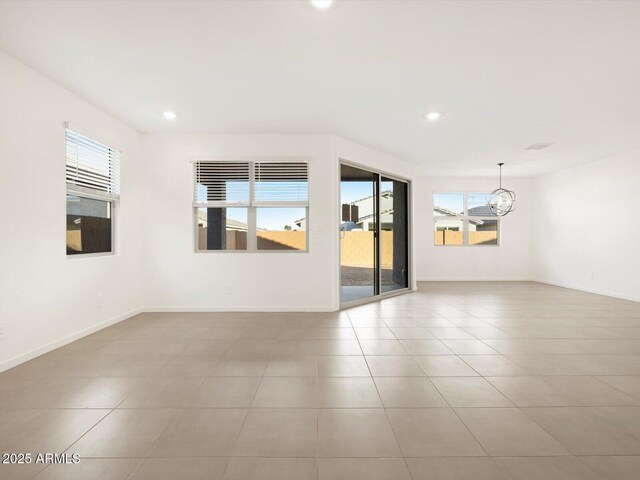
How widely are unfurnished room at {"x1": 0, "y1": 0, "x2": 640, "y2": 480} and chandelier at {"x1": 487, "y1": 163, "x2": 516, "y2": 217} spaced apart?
1660mm

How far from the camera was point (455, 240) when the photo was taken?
27.7 ft

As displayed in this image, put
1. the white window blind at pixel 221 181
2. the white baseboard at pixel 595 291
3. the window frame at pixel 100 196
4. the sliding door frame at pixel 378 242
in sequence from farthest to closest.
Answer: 1. the white baseboard at pixel 595 291
2. the sliding door frame at pixel 378 242
3. the white window blind at pixel 221 181
4. the window frame at pixel 100 196

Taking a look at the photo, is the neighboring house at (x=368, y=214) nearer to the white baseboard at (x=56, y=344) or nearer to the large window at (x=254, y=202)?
the large window at (x=254, y=202)

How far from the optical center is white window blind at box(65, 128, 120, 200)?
3521 millimetres

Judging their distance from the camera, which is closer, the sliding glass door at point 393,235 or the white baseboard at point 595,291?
the white baseboard at point 595,291

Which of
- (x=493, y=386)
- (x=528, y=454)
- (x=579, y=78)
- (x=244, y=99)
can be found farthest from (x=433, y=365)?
(x=244, y=99)

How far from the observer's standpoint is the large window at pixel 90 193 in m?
3.54

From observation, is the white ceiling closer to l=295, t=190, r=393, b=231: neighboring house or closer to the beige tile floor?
l=295, t=190, r=393, b=231: neighboring house

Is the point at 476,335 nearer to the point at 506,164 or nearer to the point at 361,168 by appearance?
the point at 361,168

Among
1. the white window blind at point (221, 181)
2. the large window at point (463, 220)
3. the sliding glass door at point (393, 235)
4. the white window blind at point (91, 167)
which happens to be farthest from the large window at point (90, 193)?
the large window at point (463, 220)

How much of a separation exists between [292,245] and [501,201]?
6028 mm

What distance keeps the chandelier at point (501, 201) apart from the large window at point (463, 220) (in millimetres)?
232

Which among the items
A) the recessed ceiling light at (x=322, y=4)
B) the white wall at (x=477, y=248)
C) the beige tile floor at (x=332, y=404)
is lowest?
the beige tile floor at (x=332, y=404)

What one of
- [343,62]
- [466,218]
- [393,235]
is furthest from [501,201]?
[343,62]
